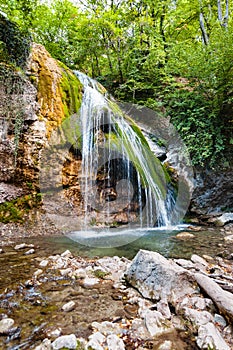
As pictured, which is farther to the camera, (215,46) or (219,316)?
(215,46)

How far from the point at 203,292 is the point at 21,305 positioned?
165 centimetres

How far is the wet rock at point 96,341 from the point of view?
1.46 metres

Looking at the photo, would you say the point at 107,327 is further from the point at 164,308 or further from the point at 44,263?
the point at 44,263

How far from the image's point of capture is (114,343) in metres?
1.50

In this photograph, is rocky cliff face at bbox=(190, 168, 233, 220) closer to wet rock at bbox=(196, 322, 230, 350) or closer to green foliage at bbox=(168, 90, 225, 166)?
green foliage at bbox=(168, 90, 225, 166)

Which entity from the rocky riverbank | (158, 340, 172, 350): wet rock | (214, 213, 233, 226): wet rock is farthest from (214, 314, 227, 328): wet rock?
(214, 213, 233, 226): wet rock

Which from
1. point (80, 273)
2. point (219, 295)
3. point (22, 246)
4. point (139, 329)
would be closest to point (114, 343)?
point (139, 329)

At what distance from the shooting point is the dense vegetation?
24.6 ft

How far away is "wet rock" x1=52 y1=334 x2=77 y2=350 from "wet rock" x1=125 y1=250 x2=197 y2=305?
0.85m

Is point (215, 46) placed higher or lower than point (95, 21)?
lower

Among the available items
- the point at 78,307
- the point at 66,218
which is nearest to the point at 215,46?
the point at 66,218

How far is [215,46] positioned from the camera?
7504mm

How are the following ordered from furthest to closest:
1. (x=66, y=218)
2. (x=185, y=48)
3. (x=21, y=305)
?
(x=185, y=48), (x=66, y=218), (x=21, y=305)

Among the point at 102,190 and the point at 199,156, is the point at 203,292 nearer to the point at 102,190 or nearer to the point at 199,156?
the point at 102,190
